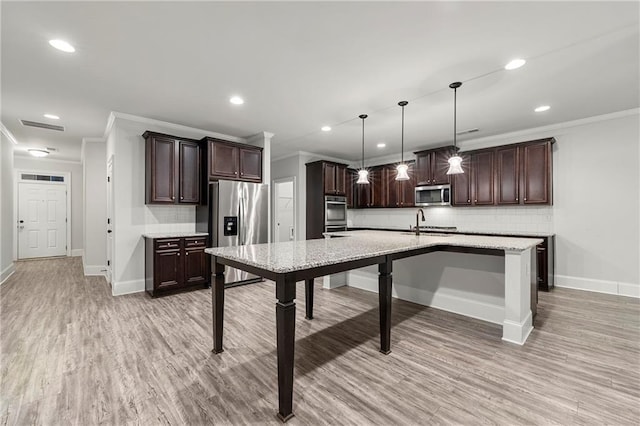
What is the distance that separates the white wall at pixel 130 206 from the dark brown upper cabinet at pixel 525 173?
5704mm

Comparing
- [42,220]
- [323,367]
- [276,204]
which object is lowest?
[323,367]

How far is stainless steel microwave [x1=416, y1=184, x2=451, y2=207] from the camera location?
557 centimetres

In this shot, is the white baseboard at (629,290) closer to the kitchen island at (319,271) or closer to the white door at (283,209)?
the kitchen island at (319,271)

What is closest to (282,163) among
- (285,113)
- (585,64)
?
(285,113)

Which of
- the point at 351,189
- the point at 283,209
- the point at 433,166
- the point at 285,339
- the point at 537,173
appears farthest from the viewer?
the point at 283,209

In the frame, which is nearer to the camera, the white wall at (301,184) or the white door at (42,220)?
the white wall at (301,184)

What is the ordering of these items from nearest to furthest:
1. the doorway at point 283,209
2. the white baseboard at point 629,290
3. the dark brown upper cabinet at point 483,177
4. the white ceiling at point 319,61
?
the white ceiling at point 319,61, the white baseboard at point 629,290, the dark brown upper cabinet at point 483,177, the doorway at point 283,209

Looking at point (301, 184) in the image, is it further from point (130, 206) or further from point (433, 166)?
point (130, 206)

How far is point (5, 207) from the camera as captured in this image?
5.09m

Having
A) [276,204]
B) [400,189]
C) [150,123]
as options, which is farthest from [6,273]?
[400,189]

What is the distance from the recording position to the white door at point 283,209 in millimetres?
7362

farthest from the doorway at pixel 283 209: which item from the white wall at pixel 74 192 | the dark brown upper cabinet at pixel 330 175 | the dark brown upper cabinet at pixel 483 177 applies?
the white wall at pixel 74 192

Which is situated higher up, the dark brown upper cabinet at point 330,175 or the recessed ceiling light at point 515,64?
the recessed ceiling light at point 515,64

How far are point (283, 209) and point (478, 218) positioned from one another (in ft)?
15.2
